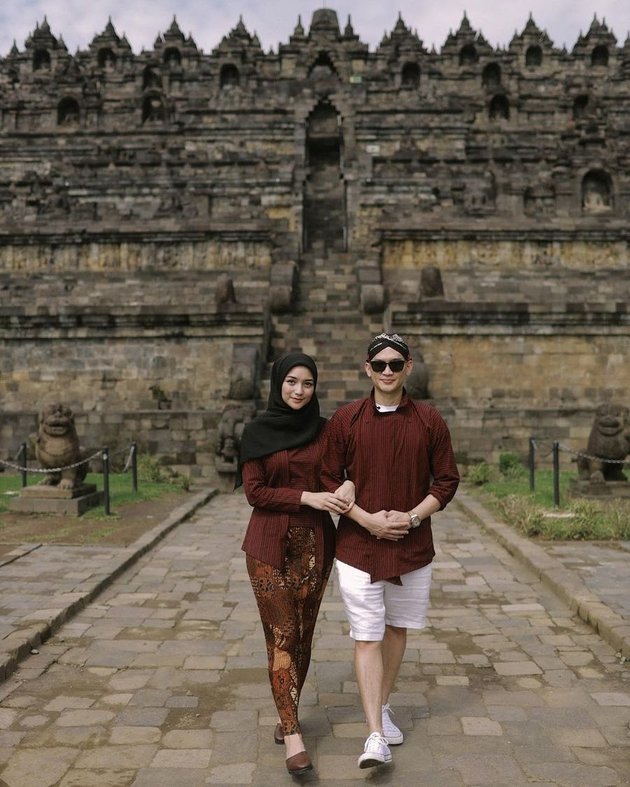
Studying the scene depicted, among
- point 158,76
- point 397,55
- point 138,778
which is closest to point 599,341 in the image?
point 138,778

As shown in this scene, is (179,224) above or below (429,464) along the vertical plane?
above

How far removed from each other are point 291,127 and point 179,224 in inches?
509

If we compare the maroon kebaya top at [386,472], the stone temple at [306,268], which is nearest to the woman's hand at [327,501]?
the maroon kebaya top at [386,472]

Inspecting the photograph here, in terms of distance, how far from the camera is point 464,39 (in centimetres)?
4450

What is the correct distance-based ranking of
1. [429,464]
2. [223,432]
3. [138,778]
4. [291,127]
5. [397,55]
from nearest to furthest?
1. [138,778]
2. [429,464]
3. [223,432]
4. [291,127]
5. [397,55]

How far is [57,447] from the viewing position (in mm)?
11492

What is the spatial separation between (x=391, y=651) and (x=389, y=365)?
155 centimetres

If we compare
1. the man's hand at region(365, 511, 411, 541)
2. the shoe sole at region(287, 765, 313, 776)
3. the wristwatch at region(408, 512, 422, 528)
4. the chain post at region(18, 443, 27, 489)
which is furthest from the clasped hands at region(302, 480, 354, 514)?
the chain post at region(18, 443, 27, 489)

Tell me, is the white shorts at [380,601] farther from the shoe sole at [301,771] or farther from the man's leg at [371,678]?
the shoe sole at [301,771]

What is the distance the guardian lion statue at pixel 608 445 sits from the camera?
1183 centimetres

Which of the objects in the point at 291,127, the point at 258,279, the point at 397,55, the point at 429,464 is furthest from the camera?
the point at 397,55

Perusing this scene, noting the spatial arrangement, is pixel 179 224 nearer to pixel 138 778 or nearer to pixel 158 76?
pixel 138 778

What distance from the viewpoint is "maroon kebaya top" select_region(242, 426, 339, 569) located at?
392 centimetres

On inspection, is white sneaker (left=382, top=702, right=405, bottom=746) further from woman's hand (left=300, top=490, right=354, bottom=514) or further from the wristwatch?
woman's hand (left=300, top=490, right=354, bottom=514)
